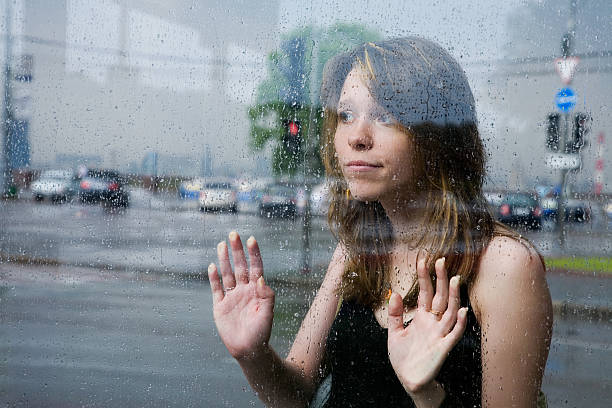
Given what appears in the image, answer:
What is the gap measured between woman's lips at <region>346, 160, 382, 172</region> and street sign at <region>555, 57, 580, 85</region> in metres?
0.35

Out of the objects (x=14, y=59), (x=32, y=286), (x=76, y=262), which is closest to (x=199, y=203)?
(x=76, y=262)

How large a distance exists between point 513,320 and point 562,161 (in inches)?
13.0

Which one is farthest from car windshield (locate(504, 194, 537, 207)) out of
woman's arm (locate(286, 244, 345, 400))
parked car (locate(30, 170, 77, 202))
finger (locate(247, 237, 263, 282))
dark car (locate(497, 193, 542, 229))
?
parked car (locate(30, 170, 77, 202))

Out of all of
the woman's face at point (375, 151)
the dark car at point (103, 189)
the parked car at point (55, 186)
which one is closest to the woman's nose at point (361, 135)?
the woman's face at point (375, 151)

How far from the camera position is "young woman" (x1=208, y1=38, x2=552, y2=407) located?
3.47ft

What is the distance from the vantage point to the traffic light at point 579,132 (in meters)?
1.19

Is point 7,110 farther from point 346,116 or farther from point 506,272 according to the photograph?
point 506,272

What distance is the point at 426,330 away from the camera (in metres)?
1.07

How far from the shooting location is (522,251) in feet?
3.44

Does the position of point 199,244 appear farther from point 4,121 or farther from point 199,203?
point 4,121

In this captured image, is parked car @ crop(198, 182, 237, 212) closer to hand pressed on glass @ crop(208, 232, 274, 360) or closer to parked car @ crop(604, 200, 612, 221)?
hand pressed on glass @ crop(208, 232, 274, 360)

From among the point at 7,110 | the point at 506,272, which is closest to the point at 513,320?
the point at 506,272

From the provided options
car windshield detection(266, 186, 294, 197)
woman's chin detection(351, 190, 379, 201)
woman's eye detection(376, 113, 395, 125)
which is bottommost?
car windshield detection(266, 186, 294, 197)

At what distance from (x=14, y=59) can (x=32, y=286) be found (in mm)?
571
